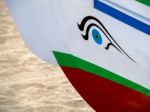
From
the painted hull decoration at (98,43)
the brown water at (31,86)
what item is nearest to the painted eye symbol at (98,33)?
the painted hull decoration at (98,43)

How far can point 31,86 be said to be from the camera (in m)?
2.92

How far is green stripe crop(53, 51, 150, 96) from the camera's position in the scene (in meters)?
1.68

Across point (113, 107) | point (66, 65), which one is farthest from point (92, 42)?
point (113, 107)

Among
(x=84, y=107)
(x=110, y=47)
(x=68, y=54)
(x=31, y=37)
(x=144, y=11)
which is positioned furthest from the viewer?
(x=84, y=107)

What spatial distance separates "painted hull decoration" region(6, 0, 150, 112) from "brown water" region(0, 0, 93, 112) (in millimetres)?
796

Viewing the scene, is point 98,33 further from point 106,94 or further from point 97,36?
point 106,94

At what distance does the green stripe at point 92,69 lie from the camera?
1677 mm

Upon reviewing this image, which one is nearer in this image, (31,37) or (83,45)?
(83,45)

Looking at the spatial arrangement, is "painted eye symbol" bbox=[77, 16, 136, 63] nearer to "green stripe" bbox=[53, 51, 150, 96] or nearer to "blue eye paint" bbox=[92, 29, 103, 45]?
"blue eye paint" bbox=[92, 29, 103, 45]

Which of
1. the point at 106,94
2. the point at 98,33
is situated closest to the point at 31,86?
the point at 106,94

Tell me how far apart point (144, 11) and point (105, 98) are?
466mm

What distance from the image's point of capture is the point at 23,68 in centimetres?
320

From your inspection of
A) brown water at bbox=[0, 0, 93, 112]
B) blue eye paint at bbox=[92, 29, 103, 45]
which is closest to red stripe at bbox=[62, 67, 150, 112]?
blue eye paint at bbox=[92, 29, 103, 45]

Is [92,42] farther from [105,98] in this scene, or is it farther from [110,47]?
[105,98]
